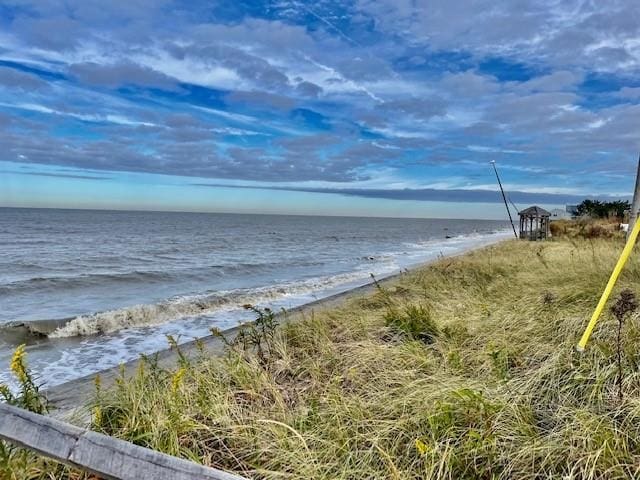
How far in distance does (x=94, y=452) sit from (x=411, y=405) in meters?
1.85

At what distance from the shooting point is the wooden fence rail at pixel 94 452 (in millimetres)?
1785

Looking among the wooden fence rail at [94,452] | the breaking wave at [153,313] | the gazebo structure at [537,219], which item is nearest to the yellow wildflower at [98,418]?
the wooden fence rail at [94,452]

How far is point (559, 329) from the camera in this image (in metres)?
4.29

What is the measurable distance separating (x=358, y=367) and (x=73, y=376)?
4.01m

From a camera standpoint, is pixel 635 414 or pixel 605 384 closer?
pixel 635 414

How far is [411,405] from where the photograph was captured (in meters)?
3.03

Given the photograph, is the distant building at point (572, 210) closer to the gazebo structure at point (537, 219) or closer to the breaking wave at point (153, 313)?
the gazebo structure at point (537, 219)

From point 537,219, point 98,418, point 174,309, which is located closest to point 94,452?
point 98,418

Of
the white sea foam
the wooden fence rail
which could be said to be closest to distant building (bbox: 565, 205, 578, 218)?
the white sea foam

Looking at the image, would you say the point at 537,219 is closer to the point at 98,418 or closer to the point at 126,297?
the point at 126,297

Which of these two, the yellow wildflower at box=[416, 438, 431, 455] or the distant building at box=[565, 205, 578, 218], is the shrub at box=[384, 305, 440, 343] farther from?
the distant building at box=[565, 205, 578, 218]

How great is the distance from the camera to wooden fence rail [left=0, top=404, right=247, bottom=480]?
70.3 inches

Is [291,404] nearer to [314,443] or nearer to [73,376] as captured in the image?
[314,443]

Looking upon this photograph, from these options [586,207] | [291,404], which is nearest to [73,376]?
[291,404]
